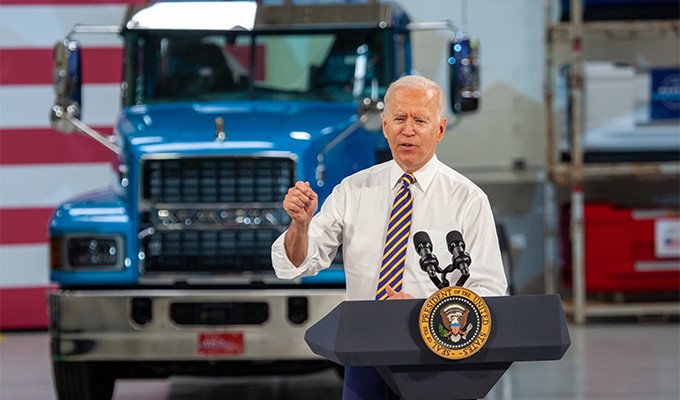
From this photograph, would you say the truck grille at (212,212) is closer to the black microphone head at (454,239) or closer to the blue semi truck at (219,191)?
the blue semi truck at (219,191)

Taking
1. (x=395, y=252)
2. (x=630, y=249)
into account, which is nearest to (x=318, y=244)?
(x=395, y=252)

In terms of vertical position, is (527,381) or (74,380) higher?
(74,380)

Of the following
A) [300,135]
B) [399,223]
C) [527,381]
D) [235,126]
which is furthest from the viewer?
[527,381]

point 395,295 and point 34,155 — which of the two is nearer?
point 395,295

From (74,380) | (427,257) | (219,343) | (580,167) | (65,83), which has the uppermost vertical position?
(65,83)

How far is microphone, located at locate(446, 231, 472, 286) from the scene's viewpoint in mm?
2936

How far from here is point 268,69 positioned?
270 inches

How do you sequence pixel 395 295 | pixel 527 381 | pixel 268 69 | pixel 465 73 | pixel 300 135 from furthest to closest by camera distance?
pixel 527 381, pixel 268 69, pixel 465 73, pixel 300 135, pixel 395 295

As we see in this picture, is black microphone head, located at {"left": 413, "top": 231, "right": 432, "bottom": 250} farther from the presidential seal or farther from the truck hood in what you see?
the truck hood

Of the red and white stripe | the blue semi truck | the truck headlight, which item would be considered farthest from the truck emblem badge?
the red and white stripe

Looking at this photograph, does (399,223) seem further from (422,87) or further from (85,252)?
(85,252)

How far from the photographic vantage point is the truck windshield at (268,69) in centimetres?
682

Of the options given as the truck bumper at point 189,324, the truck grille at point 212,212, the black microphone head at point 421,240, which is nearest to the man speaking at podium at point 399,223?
the black microphone head at point 421,240

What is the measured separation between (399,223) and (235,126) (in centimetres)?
320
